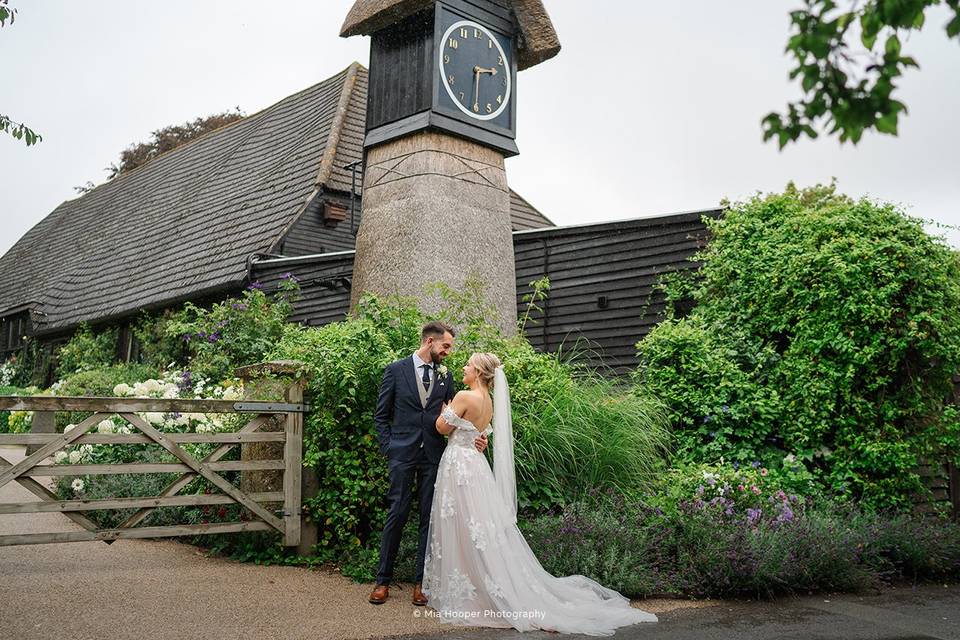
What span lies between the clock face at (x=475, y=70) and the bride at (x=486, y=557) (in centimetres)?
464

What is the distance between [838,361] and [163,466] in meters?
6.48

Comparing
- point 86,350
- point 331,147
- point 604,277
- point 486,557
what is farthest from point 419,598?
point 86,350

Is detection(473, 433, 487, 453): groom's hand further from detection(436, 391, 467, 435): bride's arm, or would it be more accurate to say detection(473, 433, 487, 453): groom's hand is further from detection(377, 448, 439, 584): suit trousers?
detection(377, 448, 439, 584): suit trousers

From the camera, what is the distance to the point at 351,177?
17.3 meters

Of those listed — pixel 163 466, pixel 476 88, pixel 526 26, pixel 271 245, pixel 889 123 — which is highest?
pixel 526 26

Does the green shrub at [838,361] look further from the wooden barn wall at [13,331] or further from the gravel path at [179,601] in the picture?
the wooden barn wall at [13,331]

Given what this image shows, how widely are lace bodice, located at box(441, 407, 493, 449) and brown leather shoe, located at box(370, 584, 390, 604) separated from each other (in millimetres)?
1021

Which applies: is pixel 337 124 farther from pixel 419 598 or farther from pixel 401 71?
pixel 419 598

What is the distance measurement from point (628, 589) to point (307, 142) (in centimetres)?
1523

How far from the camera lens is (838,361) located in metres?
8.54

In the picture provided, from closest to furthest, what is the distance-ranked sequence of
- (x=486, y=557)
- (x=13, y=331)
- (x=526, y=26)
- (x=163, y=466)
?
(x=486, y=557)
(x=163, y=466)
(x=526, y=26)
(x=13, y=331)

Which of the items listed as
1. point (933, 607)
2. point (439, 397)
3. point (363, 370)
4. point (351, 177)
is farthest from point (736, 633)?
point (351, 177)

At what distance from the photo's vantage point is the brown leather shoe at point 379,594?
5.30 meters

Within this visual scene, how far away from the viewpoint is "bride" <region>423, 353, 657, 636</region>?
5.02 metres
